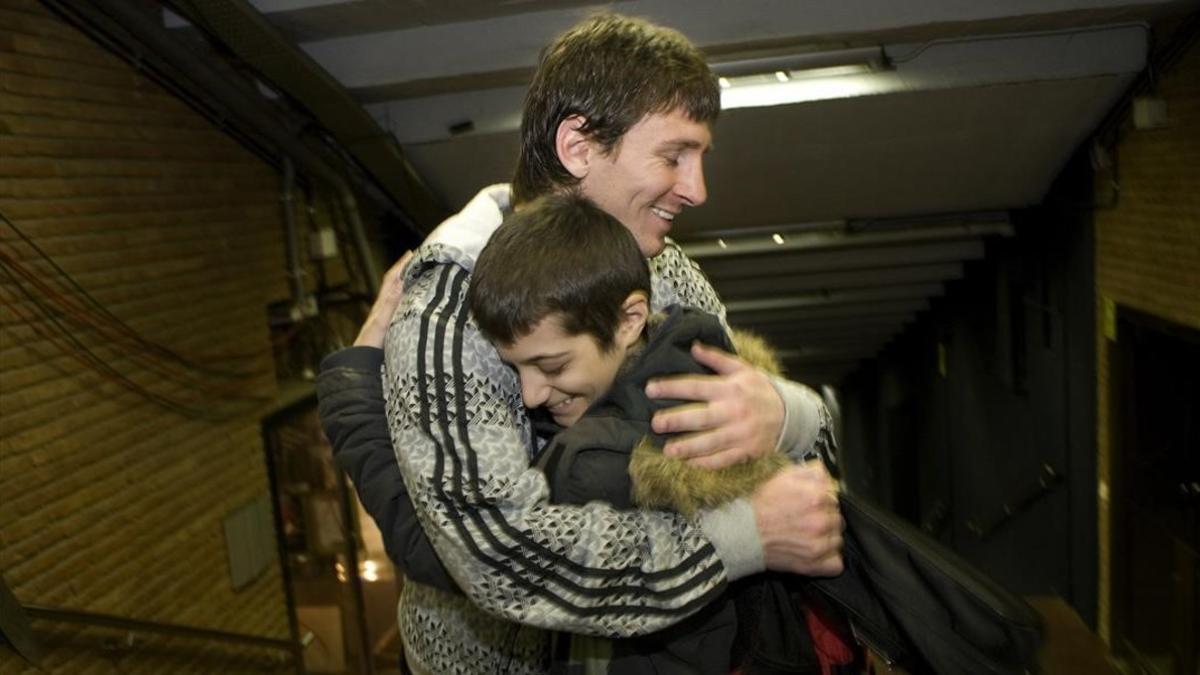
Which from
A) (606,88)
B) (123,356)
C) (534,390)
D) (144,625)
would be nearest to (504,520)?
(534,390)

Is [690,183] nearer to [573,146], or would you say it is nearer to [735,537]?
[573,146]

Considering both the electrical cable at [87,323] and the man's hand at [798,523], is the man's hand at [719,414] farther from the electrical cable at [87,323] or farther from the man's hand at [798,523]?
the electrical cable at [87,323]

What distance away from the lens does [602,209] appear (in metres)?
1.60

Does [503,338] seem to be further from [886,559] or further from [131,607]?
[131,607]

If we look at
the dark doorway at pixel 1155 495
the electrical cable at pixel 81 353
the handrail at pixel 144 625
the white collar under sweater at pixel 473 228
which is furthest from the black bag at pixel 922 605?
the dark doorway at pixel 1155 495

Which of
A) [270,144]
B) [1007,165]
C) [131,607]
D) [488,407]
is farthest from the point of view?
[1007,165]

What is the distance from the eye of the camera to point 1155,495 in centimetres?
539

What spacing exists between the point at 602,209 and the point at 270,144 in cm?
392

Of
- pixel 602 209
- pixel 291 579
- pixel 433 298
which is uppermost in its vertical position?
pixel 602 209

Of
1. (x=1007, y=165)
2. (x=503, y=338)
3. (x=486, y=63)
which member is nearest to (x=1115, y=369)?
(x=1007, y=165)

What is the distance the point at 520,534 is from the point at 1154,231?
482 cm

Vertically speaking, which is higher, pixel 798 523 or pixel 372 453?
pixel 372 453

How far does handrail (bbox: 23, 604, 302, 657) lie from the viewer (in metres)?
3.26

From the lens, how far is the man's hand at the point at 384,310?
1682 millimetres
